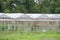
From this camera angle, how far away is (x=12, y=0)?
33.2 meters

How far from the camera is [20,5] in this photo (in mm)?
32594

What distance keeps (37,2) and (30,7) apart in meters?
3.33

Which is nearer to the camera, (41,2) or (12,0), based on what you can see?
(12,0)

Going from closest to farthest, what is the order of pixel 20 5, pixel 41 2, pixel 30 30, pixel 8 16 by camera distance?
pixel 30 30 < pixel 8 16 < pixel 20 5 < pixel 41 2

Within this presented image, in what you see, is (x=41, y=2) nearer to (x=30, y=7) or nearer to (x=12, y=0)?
(x=30, y=7)

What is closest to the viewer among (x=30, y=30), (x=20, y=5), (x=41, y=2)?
(x=30, y=30)

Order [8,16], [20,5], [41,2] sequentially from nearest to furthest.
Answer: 1. [8,16]
2. [20,5]
3. [41,2]

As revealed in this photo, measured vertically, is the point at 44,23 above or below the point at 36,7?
above

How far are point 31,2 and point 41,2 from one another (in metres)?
2.55

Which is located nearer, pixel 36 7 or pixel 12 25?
pixel 12 25

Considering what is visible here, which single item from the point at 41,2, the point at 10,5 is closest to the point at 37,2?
the point at 41,2

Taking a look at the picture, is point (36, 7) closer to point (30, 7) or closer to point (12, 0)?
point (30, 7)

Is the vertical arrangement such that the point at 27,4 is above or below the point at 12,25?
below

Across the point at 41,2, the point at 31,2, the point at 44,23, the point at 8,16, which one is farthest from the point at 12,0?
the point at 44,23
